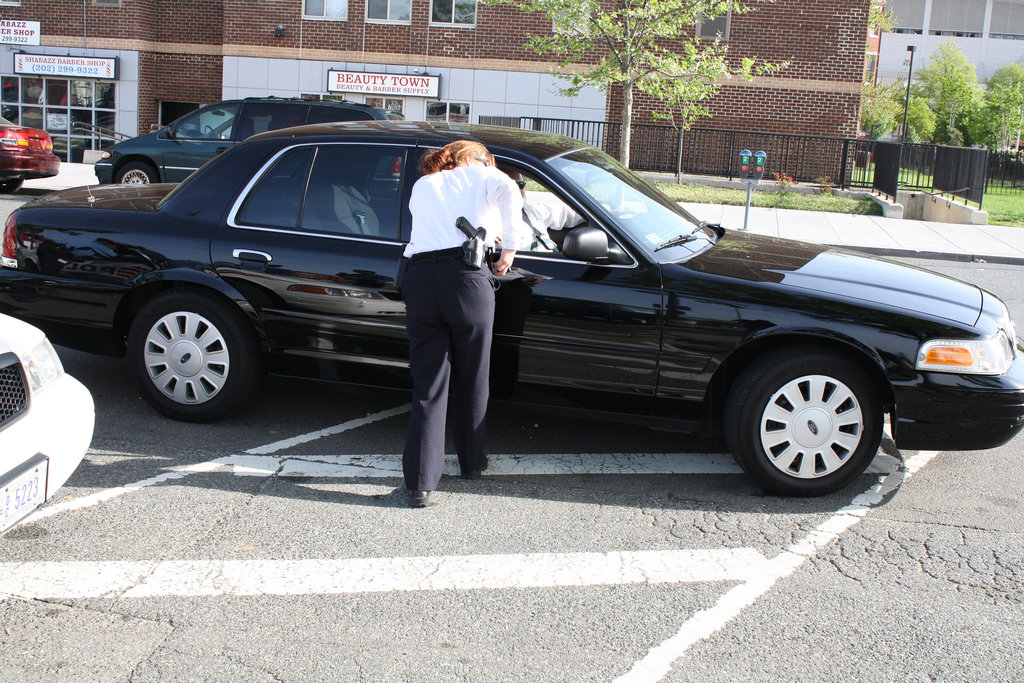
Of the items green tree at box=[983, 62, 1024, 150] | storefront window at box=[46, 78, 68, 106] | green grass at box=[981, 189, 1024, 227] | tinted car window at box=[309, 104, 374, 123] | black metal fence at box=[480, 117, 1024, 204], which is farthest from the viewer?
green tree at box=[983, 62, 1024, 150]

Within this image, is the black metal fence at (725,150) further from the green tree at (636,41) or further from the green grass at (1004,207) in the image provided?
the green tree at (636,41)

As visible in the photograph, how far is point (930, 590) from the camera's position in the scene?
3.82 metres

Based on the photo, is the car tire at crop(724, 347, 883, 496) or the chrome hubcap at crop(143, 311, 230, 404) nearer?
the car tire at crop(724, 347, 883, 496)

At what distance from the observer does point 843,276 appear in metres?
4.88

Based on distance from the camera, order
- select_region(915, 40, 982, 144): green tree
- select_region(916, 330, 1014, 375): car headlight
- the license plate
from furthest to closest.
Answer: select_region(915, 40, 982, 144): green tree
select_region(916, 330, 1014, 375): car headlight
the license plate

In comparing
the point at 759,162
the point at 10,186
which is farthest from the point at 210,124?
the point at 759,162

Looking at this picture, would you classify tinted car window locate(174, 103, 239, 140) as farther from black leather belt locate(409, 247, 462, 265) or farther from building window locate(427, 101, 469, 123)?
black leather belt locate(409, 247, 462, 265)

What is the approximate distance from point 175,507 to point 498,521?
1.41 metres

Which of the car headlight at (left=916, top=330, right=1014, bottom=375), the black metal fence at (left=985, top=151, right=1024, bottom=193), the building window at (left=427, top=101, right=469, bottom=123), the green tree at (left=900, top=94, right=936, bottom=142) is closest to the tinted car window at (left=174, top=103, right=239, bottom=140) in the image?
the building window at (left=427, top=101, right=469, bottom=123)

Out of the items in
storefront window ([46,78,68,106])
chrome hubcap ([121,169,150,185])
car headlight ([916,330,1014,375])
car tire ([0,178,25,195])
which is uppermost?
storefront window ([46,78,68,106])

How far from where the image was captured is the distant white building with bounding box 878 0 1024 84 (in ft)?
249

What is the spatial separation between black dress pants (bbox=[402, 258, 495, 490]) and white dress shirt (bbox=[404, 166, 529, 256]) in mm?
104

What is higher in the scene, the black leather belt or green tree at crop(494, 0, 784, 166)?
green tree at crop(494, 0, 784, 166)

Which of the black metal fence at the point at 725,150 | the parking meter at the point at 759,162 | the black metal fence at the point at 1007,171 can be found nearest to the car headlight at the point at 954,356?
the parking meter at the point at 759,162
